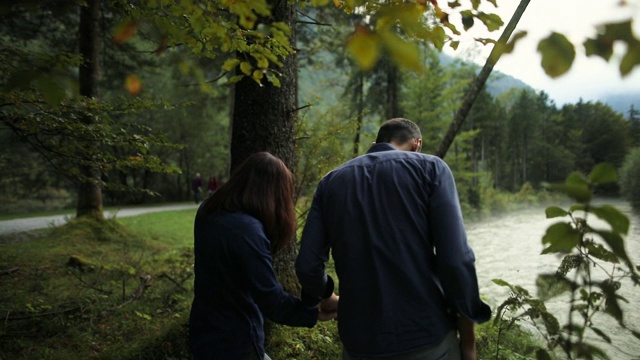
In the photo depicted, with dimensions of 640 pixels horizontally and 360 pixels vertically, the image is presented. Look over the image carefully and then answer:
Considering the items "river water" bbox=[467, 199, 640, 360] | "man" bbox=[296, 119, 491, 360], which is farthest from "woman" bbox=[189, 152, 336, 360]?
"river water" bbox=[467, 199, 640, 360]

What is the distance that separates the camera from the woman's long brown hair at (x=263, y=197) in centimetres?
176

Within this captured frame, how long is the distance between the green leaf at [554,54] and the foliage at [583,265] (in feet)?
1.25

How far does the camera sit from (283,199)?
185cm

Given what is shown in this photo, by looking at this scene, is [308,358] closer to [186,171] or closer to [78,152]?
[78,152]

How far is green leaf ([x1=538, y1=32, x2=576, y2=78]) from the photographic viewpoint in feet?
2.79

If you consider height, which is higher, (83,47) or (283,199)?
(83,47)

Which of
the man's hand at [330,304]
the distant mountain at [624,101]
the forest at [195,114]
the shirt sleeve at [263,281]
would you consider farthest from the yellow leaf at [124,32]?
the distant mountain at [624,101]

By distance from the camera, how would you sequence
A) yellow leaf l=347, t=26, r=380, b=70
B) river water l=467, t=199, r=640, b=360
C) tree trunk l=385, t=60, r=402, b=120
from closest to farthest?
yellow leaf l=347, t=26, r=380, b=70 → river water l=467, t=199, r=640, b=360 → tree trunk l=385, t=60, r=402, b=120

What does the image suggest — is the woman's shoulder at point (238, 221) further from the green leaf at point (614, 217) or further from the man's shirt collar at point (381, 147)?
the green leaf at point (614, 217)

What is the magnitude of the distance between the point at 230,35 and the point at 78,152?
2.79m

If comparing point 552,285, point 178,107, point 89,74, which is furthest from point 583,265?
point 89,74

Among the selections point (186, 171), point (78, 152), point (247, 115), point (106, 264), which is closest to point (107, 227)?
point (106, 264)

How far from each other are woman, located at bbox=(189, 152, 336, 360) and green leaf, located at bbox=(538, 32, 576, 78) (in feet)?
4.08

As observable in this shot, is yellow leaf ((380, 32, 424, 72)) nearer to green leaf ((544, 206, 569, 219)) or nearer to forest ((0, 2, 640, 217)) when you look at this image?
forest ((0, 2, 640, 217))
